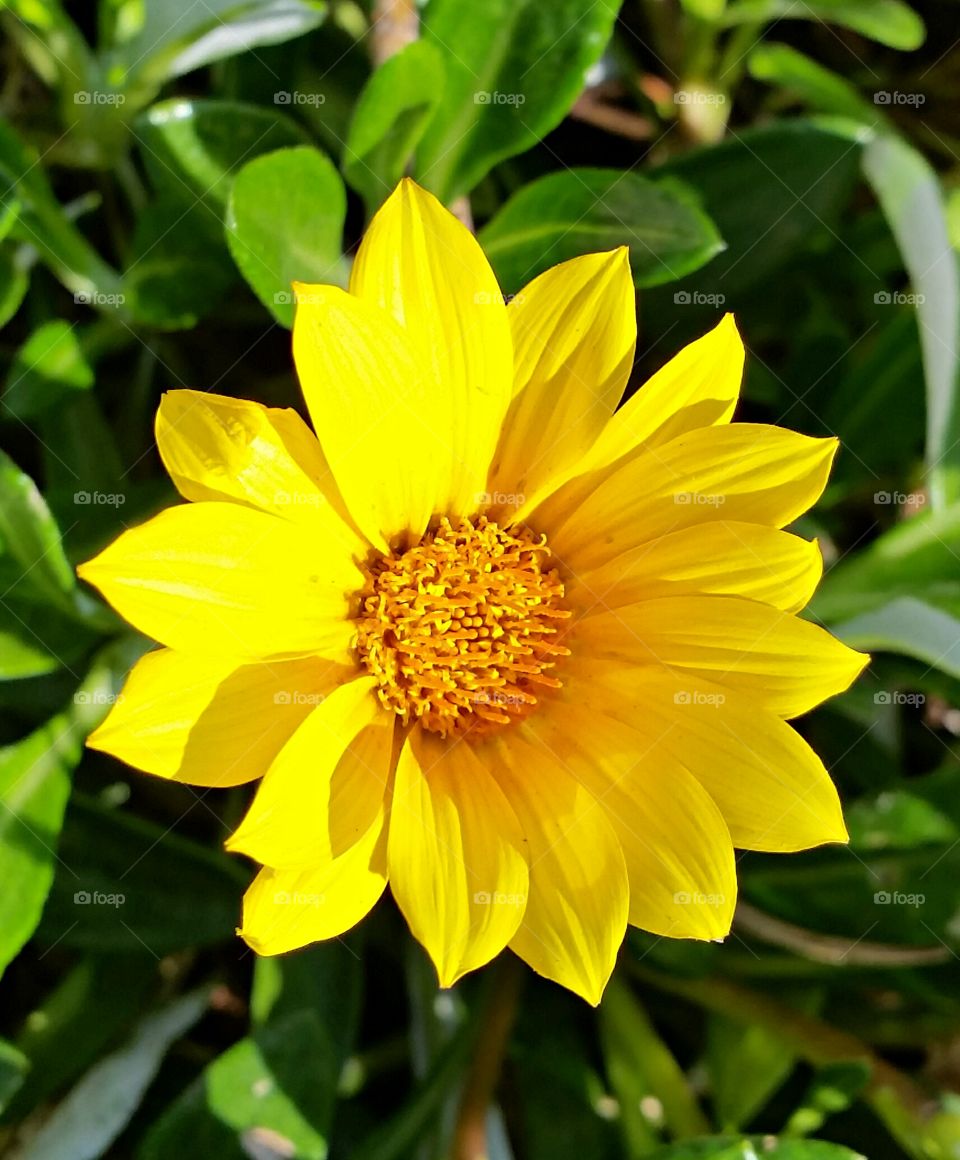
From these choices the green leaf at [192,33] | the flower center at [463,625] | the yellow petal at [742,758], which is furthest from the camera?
the green leaf at [192,33]

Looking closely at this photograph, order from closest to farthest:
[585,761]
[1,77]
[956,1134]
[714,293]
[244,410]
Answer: [244,410] → [585,761] → [956,1134] → [714,293] → [1,77]

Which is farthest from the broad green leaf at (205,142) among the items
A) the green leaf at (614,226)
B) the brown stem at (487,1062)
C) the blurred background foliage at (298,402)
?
the brown stem at (487,1062)

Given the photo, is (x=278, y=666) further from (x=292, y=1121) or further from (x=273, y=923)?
(x=292, y=1121)

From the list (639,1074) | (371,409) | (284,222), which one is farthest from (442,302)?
(639,1074)

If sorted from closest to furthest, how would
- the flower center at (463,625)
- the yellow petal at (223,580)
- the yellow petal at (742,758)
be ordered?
the yellow petal at (223,580), the yellow petal at (742,758), the flower center at (463,625)

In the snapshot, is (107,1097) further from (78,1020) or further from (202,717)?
(202,717)

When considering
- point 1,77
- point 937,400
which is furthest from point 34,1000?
point 937,400

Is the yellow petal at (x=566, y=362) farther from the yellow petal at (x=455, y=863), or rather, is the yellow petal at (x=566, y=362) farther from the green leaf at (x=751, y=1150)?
the green leaf at (x=751, y=1150)
